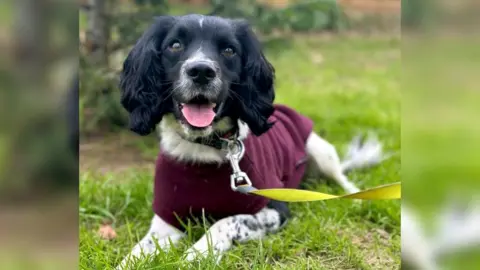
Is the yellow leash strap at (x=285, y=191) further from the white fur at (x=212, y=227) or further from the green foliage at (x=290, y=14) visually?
the green foliage at (x=290, y=14)

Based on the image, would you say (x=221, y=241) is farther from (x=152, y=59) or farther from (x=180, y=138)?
(x=152, y=59)

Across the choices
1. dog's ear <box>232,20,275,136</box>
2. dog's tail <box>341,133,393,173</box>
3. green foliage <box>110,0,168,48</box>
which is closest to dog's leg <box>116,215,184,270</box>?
dog's ear <box>232,20,275,136</box>

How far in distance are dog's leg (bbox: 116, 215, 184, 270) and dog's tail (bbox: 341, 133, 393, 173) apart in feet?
5.49

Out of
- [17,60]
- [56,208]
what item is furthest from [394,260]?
[17,60]

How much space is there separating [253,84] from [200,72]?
0.44 meters

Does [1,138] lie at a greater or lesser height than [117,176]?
greater

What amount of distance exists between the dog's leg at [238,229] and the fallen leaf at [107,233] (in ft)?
1.87

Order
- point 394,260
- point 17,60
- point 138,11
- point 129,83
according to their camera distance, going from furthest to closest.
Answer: point 138,11 → point 129,83 → point 394,260 → point 17,60

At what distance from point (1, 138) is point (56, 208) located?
0.59 feet

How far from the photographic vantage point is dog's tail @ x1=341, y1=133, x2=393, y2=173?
14.1 feet

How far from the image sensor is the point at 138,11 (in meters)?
4.78

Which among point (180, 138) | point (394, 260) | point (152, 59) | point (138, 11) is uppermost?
point (138, 11)

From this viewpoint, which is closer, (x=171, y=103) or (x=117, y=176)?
(x=171, y=103)

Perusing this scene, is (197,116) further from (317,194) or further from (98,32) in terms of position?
(98,32)
